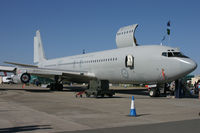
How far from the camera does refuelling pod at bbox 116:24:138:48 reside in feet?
92.1

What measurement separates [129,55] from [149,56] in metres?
1.96

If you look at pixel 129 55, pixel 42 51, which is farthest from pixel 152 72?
pixel 42 51

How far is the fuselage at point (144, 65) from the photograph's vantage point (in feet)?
57.0

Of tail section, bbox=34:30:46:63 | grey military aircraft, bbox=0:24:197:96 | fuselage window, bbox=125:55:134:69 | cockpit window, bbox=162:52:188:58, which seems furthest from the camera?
tail section, bbox=34:30:46:63

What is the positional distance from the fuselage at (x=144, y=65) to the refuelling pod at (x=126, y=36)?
4667 millimetres

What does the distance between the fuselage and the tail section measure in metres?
18.7

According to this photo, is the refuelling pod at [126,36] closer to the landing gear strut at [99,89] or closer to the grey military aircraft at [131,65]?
the grey military aircraft at [131,65]

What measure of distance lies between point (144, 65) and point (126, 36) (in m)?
10.3

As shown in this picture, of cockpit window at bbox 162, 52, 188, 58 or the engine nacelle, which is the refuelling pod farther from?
the engine nacelle

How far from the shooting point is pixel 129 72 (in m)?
20.3

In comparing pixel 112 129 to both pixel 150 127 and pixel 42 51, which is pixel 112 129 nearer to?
pixel 150 127

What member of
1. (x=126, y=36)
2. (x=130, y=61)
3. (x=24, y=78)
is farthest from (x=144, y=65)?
(x=24, y=78)

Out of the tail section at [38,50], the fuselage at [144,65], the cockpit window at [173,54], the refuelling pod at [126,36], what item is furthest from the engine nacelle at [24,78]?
the tail section at [38,50]

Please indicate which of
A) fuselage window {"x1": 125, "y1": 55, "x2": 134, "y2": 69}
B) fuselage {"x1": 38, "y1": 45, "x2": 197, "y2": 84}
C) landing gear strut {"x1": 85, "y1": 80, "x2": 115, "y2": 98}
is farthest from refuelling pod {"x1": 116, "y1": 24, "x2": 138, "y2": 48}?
landing gear strut {"x1": 85, "y1": 80, "x2": 115, "y2": 98}
